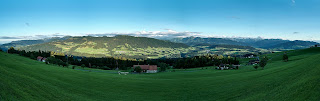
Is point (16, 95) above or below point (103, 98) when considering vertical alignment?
above

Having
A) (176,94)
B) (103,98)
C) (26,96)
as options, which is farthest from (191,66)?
(26,96)

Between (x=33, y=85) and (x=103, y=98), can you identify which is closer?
(x=33, y=85)

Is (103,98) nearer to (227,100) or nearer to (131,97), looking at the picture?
(131,97)

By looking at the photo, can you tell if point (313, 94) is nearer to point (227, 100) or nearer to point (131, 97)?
point (227, 100)

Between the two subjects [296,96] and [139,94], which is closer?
[296,96]

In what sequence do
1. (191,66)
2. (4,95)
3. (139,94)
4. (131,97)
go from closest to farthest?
(4,95)
(131,97)
(139,94)
(191,66)

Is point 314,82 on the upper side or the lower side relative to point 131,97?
upper

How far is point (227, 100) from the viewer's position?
81.9 feet

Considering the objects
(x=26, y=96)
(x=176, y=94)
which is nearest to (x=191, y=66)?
(x=176, y=94)

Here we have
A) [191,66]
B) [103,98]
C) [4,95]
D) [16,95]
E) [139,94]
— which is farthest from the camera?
[191,66]

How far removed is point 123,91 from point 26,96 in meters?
16.9

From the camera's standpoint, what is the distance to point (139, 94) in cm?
3170

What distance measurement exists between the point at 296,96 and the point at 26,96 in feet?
95.6

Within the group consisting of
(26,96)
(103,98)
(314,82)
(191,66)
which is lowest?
(191,66)
